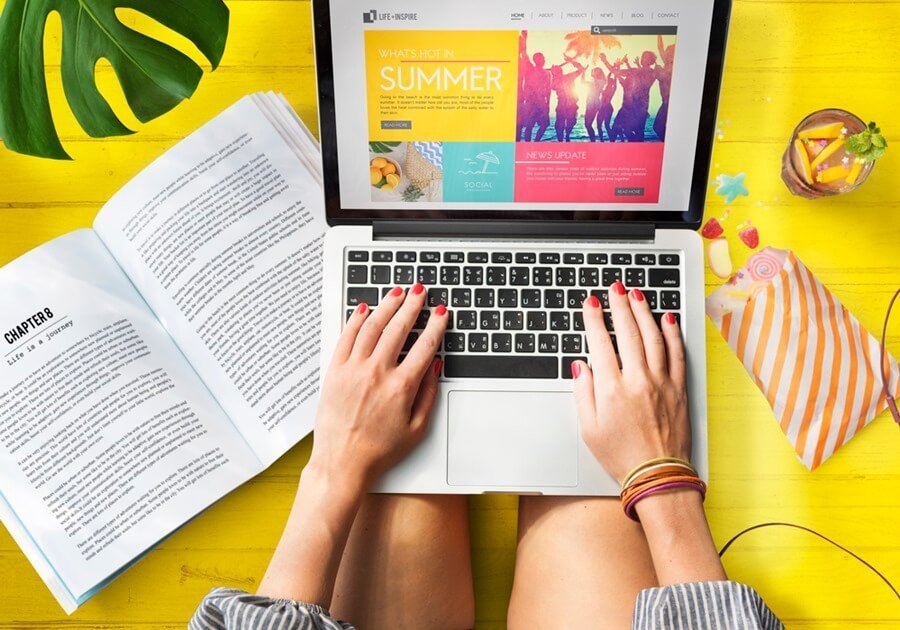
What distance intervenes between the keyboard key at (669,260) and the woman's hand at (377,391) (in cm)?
22

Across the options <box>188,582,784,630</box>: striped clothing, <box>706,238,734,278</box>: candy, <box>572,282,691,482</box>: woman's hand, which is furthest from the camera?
<box>706,238,734,278</box>: candy

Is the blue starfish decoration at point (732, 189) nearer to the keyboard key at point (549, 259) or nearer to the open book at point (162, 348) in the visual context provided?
the keyboard key at point (549, 259)

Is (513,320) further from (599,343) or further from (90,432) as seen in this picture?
(90,432)

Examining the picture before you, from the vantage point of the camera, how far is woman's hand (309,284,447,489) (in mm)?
757

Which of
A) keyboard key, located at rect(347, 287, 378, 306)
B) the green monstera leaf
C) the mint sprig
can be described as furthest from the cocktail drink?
the green monstera leaf

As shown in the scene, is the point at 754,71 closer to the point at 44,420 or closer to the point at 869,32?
the point at 869,32

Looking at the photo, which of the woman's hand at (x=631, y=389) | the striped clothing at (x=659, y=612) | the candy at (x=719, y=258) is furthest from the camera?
the candy at (x=719, y=258)

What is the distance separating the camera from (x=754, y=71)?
877mm

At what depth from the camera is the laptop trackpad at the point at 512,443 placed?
766mm

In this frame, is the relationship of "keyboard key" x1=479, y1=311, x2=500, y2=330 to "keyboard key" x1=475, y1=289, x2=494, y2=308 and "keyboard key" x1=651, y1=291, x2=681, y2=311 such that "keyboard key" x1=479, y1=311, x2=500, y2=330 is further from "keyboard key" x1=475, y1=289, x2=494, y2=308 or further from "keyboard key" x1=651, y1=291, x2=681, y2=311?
"keyboard key" x1=651, y1=291, x2=681, y2=311

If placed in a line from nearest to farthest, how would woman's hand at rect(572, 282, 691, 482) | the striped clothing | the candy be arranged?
the striped clothing, woman's hand at rect(572, 282, 691, 482), the candy

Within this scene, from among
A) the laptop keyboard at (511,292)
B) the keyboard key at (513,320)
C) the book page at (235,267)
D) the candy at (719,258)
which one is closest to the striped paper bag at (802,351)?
the candy at (719,258)

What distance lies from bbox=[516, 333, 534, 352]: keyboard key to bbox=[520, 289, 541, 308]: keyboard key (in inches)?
1.2

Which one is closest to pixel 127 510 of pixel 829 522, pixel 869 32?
pixel 829 522
